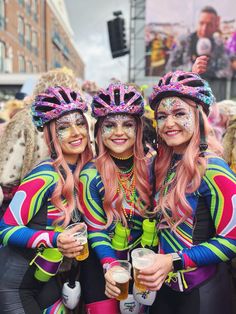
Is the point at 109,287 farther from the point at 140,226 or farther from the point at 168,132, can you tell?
the point at 168,132

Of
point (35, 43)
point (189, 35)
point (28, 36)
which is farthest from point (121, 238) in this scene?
point (35, 43)

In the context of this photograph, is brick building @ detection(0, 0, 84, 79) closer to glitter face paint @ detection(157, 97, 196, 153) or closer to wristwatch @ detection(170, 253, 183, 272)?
glitter face paint @ detection(157, 97, 196, 153)

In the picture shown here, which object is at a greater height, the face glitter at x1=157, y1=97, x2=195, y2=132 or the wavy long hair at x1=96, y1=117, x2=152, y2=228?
the face glitter at x1=157, y1=97, x2=195, y2=132

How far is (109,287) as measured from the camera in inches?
74.9

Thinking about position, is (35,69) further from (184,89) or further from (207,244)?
(207,244)

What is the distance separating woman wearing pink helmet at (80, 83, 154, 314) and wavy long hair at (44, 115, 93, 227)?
0.07 metres

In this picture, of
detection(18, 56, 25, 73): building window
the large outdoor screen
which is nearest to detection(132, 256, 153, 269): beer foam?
the large outdoor screen

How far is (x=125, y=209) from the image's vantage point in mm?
2348

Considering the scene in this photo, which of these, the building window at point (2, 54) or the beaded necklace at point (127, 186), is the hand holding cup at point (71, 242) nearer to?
the beaded necklace at point (127, 186)

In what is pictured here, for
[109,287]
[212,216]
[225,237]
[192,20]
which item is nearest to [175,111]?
[212,216]

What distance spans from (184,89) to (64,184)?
1.08 meters

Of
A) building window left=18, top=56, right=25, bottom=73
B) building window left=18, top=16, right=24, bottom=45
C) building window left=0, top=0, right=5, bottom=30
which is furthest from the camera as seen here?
→ building window left=18, top=56, right=25, bottom=73

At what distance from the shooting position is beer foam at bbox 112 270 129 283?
1.89 meters

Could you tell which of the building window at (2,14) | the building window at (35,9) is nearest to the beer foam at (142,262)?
the building window at (2,14)
